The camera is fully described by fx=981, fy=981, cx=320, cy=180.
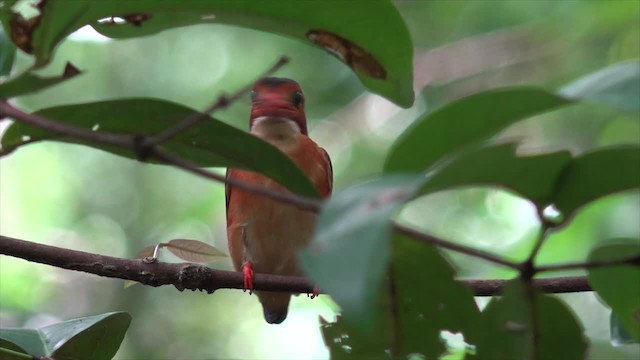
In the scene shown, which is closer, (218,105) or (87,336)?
(218,105)

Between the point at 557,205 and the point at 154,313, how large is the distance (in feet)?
16.8

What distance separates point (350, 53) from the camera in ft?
4.12

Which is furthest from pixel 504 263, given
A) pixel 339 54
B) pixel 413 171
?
pixel 339 54

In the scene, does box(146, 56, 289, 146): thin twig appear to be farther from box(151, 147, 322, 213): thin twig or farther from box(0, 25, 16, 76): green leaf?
box(0, 25, 16, 76): green leaf

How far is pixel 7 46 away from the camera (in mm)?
1322

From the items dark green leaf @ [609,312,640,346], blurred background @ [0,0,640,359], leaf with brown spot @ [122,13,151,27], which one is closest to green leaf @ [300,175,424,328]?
leaf with brown spot @ [122,13,151,27]

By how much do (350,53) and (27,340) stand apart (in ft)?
1.99

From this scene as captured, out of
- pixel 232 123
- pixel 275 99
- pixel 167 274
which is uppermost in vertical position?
pixel 275 99

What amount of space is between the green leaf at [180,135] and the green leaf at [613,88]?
31cm

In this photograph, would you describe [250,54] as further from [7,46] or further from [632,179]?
[632,179]

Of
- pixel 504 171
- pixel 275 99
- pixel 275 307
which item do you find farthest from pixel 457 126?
pixel 275 307

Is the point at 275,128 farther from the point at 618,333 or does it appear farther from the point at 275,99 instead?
the point at 618,333

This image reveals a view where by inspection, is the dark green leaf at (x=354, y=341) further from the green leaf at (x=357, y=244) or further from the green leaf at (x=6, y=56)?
the green leaf at (x=6, y=56)

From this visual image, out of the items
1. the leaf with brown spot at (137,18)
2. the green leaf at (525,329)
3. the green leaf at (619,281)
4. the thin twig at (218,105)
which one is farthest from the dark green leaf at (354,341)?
the leaf with brown spot at (137,18)
